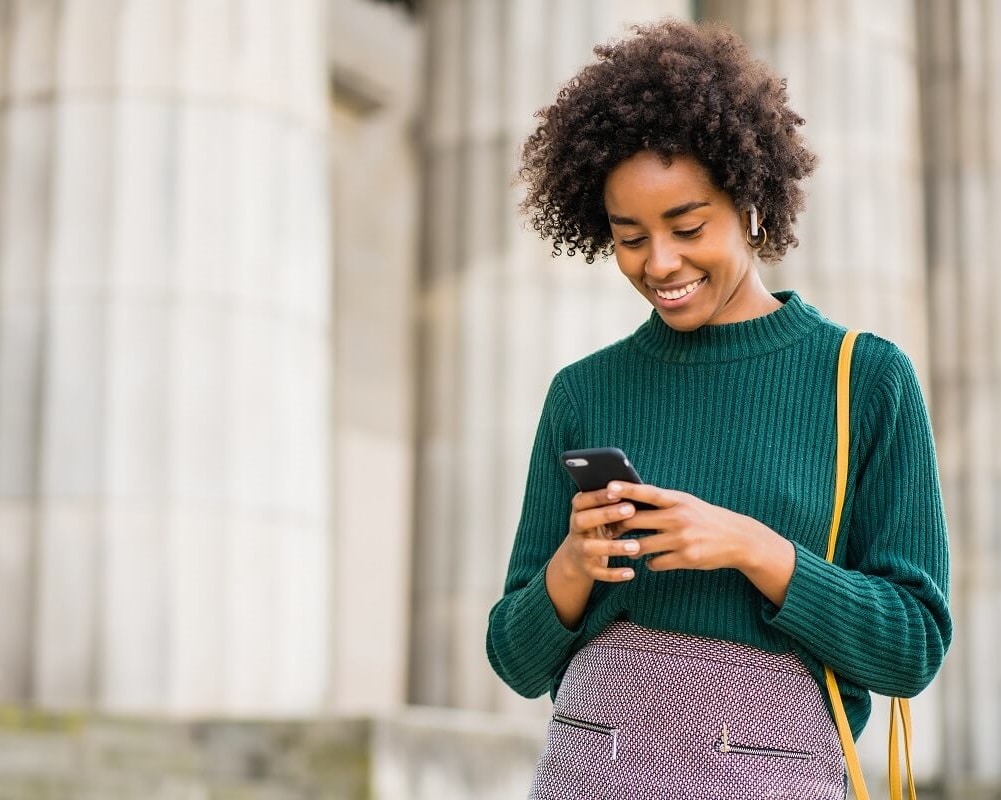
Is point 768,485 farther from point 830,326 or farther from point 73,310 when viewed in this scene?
point 73,310

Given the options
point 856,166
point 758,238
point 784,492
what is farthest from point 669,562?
point 856,166

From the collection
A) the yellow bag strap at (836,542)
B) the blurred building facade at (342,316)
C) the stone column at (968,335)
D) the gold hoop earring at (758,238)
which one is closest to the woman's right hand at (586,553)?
the yellow bag strap at (836,542)

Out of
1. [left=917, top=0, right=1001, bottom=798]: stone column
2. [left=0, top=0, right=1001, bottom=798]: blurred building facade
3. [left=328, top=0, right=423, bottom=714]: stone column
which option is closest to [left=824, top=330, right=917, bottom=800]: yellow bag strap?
[left=0, top=0, right=1001, bottom=798]: blurred building facade

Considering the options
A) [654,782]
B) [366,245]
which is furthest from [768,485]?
[366,245]

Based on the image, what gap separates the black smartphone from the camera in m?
2.50

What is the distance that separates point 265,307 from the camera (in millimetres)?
8836

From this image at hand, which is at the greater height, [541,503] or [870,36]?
[870,36]

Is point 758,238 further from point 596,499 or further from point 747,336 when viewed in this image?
point 596,499

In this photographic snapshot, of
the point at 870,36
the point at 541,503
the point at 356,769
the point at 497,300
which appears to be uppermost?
the point at 870,36

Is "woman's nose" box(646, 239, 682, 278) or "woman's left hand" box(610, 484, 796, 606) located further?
"woman's nose" box(646, 239, 682, 278)

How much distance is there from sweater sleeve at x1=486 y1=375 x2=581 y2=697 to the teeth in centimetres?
33

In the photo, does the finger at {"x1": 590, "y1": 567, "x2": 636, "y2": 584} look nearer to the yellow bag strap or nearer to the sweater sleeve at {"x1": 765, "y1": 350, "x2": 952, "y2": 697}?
the sweater sleeve at {"x1": 765, "y1": 350, "x2": 952, "y2": 697}

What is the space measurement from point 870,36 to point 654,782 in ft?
34.6

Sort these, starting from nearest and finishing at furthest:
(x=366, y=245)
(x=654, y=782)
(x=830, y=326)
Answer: (x=654, y=782) < (x=830, y=326) < (x=366, y=245)
